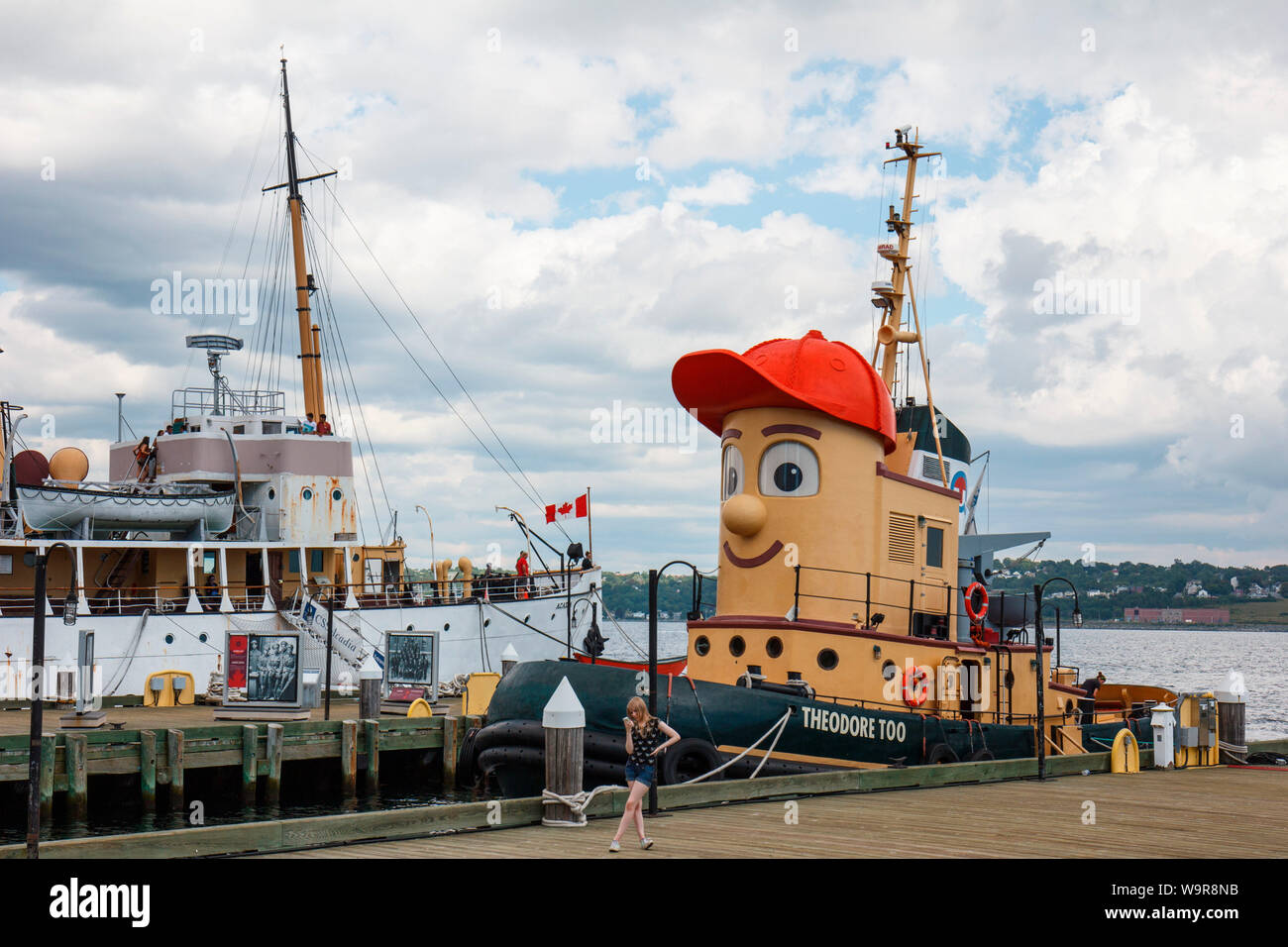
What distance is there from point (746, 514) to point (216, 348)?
102ft

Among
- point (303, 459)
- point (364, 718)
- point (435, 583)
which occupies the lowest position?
point (364, 718)

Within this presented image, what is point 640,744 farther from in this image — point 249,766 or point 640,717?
point 249,766

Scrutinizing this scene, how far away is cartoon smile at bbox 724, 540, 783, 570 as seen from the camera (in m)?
20.2

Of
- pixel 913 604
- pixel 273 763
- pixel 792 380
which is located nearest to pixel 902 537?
pixel 913 604

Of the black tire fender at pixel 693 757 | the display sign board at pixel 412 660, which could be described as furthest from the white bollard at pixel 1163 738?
the display sign board at pixel 412 660

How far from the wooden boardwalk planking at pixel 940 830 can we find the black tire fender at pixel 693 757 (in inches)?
58.4

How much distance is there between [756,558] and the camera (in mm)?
20344

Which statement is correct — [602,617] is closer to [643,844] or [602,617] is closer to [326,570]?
[326,570]

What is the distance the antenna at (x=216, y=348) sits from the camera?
44.9 metres

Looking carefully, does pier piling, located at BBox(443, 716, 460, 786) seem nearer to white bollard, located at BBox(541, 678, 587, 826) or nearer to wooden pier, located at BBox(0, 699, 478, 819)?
wooden pier, located at BBox(0, 699, 478, 819)

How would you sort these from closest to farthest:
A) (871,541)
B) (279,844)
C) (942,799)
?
1. (279,844)
2. (942,799)
3. (871,541)
